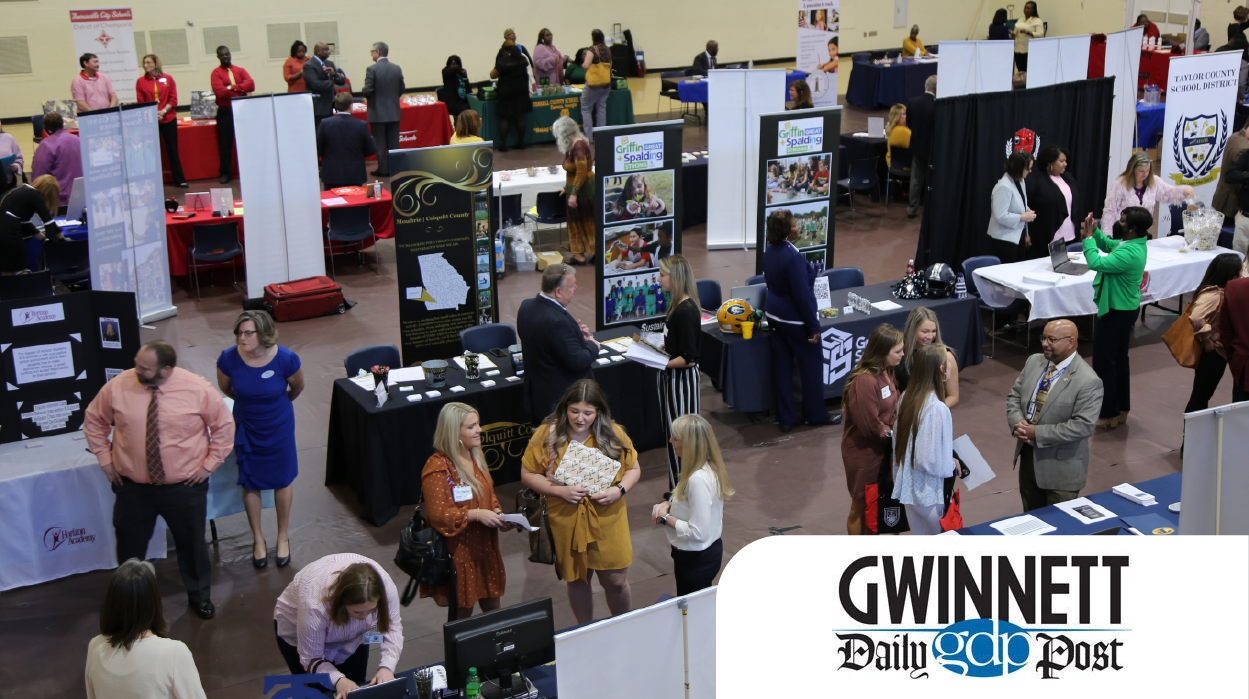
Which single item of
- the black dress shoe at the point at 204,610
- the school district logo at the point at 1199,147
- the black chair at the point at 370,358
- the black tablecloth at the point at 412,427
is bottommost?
the black dress shoe at the point at 204,610

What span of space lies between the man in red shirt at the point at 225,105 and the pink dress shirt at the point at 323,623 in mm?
10236

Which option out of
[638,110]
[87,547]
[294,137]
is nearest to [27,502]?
[87,547]

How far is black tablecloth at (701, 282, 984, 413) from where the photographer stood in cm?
684

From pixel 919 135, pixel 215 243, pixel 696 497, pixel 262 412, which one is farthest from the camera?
pixel 919 135

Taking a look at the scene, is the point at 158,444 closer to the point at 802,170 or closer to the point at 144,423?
the point at 144,423

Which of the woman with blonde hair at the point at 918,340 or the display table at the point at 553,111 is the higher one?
the display table at the point at 553,111

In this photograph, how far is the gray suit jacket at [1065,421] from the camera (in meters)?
4.72

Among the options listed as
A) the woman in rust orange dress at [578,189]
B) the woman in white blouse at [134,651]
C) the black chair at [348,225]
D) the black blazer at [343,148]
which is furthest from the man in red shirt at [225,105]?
the woman in white blouse at [134,651]

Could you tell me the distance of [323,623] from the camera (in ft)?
12.0

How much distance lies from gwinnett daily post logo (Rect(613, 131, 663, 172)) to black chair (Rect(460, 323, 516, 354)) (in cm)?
150

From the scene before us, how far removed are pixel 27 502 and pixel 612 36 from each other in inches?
609

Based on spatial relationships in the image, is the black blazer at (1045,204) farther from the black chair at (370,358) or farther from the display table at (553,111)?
the display table at (553,111)

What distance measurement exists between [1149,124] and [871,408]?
35.4 feet

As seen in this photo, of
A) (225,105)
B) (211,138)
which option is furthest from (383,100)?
(211,138)
